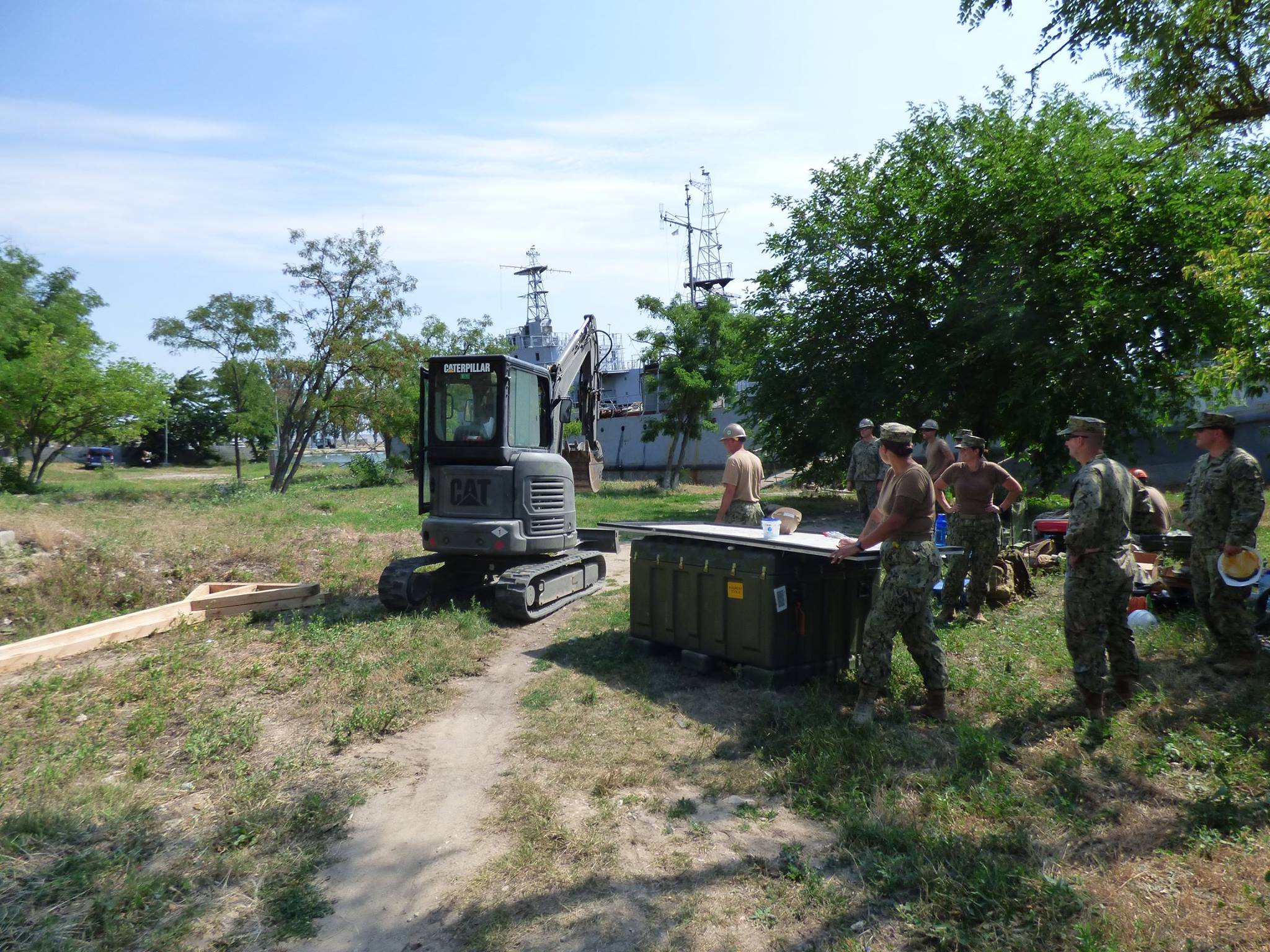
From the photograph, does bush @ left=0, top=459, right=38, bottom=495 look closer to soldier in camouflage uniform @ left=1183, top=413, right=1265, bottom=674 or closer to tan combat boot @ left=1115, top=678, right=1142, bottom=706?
tan combat boot @ left=1115, top=678, right=1142, bottom=706

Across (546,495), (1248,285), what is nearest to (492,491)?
(546,495)

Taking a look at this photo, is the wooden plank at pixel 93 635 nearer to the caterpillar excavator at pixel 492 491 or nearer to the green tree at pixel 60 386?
the caterpillar excavator at pixel 492 491

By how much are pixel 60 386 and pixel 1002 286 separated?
23.5m

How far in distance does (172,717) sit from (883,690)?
5.10m

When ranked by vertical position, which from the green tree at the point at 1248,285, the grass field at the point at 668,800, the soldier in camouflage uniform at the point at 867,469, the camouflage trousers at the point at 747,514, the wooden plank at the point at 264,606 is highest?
the green tree at the point at 1248,285

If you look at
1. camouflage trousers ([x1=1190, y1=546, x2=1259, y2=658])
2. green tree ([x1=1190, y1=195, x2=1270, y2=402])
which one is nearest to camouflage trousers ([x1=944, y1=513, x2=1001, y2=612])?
camouflage trousers ([x1=1190, y1=546, x2=1259, y2=658])

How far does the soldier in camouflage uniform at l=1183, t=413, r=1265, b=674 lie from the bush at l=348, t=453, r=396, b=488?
28.7 metres

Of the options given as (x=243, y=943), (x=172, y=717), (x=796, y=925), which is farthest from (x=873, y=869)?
(x=172, y=717)

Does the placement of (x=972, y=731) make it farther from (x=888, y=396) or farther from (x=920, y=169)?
(x=920, y=169)

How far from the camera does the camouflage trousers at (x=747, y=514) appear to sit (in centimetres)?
905

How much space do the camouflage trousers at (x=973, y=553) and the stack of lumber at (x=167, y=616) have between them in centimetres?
711

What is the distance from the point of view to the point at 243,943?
347cm

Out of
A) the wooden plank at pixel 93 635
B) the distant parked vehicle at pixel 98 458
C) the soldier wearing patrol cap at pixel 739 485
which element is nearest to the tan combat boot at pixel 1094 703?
the soldier wearing patrol cap at pixel 739 485

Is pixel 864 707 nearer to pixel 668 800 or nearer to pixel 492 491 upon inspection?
pixel 668 800
